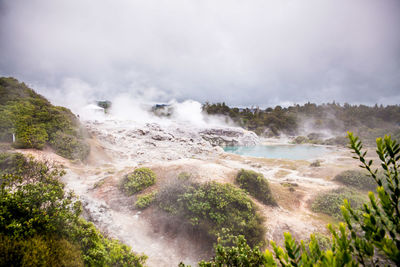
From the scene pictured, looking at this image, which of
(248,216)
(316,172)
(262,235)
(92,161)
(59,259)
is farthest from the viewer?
(92,161)

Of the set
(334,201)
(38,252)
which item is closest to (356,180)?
(334,201)

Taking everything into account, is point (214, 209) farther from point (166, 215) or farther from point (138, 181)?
point (138, 181)

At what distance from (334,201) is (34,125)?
24792 mm

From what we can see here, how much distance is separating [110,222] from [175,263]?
377 centimetres

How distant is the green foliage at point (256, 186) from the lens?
967 centimetres

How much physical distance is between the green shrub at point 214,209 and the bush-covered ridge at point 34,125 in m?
13.5

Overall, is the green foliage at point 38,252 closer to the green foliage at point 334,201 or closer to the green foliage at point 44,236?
the green foliage at point 44,236

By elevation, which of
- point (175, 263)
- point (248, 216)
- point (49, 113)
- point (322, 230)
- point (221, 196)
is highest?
point (49, 113)

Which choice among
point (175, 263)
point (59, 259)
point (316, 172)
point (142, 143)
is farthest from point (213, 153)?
point (59, 259)

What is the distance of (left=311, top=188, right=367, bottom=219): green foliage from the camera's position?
352 inches

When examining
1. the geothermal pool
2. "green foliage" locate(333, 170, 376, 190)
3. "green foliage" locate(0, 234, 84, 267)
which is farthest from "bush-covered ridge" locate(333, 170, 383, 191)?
"green foliage" locate(0, 234, 84, 267)

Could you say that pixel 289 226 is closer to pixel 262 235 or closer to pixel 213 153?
pixel 262 235

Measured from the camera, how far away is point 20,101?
17922mm

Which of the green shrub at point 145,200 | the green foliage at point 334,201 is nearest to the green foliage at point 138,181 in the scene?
the green shrub at point 145,200
